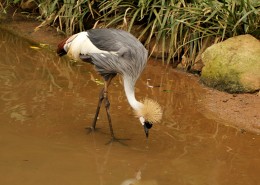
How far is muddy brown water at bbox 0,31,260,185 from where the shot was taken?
188 inches

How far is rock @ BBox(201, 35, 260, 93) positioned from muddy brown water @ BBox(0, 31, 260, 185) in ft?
0.82

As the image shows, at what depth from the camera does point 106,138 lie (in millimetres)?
5590

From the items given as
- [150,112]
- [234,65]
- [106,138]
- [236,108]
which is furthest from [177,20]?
[150,112]

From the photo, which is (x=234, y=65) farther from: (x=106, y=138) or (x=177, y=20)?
(x=106, y=138)

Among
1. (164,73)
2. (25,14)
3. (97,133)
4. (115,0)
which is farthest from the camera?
(25,14)

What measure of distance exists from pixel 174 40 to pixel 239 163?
9.70ft

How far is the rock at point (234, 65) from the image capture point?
6.93 meters

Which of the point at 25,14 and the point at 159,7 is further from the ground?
the point at 159,7

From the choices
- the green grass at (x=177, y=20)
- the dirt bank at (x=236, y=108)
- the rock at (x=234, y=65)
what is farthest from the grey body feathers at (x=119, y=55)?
the green grass at (x=177, y=20)

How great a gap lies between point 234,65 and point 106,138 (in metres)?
2.31

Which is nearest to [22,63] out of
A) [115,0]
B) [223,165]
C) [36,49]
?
[36,49]

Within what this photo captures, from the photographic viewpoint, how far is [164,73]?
7.72 m

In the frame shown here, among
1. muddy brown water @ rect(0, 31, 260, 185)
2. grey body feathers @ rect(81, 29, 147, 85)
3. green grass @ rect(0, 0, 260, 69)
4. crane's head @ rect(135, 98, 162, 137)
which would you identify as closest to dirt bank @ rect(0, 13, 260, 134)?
muddy brown water @ rect(0, 31, 260, 185)

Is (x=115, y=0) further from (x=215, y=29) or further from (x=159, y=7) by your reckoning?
(x=215, y=29)
